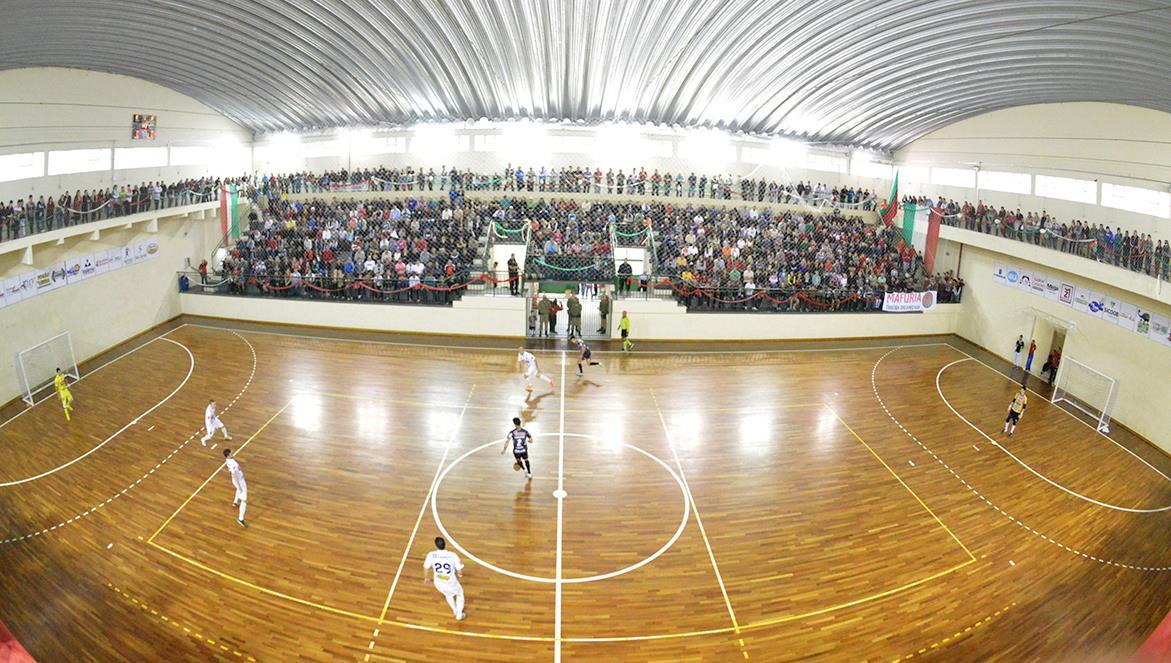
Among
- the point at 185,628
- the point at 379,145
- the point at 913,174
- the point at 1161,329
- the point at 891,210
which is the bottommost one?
the point at 185,628

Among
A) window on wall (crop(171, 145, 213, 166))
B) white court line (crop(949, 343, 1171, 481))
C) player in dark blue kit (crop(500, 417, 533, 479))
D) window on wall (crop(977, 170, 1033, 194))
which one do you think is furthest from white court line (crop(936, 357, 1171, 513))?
window on wall (crop(171, 145, 213, 166))

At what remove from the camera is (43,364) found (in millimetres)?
16484

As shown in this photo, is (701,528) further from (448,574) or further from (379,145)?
(379,145)

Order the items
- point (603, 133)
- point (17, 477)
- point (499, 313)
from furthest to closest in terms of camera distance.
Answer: point (603, 133) < point (499, 313) < point (17, 477)

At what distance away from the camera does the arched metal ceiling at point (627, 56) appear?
56.2 ft

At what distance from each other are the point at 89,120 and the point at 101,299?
22.7ft

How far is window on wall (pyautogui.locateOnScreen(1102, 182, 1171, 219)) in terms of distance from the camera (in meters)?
18.7

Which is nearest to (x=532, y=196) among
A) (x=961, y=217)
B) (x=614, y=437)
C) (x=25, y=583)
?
(x=614, y=437)

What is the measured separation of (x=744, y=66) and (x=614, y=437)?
16.4 metres

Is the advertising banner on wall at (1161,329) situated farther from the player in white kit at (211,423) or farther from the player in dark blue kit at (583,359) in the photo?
the player in white kit at (211,423)

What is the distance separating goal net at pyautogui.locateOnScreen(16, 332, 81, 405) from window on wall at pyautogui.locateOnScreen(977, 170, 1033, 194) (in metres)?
31.9

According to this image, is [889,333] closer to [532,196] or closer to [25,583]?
[532,196]

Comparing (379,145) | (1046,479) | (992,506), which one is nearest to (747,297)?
(1046,479)

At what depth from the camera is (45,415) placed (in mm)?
14844
